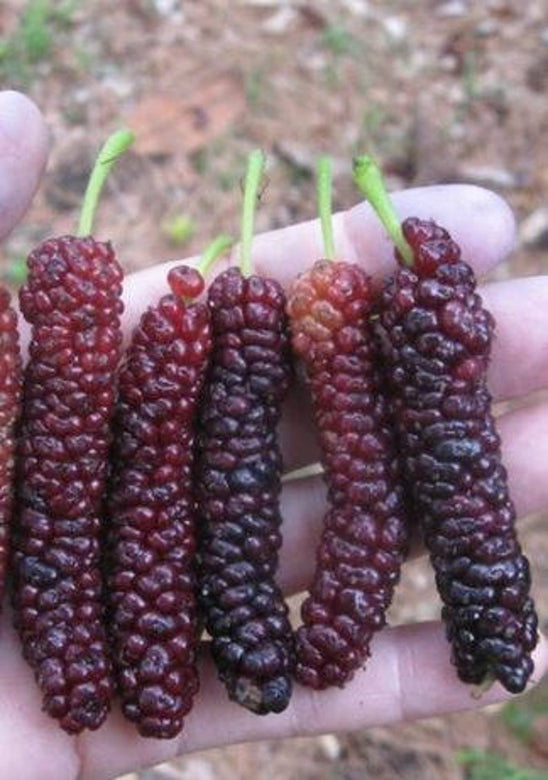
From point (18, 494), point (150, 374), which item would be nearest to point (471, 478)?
point (150, 374)

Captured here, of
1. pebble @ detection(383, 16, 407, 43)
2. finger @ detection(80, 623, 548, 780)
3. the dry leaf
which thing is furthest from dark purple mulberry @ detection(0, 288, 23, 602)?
pebble @ detection(383, 16, 407, 43)

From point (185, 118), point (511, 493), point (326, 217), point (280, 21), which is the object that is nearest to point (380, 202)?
point (326, 217)

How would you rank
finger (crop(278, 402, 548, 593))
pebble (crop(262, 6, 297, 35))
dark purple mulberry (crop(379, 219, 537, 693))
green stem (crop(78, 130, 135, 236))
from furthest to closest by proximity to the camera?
pebble (crop(262, 6, 297, 35))
finger (crop(278, 402, 548, 593))
green stem (crop(78, 130, 135, 236))
dark purple mulberry (crop(379, 219, 537, 693))

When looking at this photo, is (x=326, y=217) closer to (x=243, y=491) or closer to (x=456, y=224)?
(x=456, y=224)

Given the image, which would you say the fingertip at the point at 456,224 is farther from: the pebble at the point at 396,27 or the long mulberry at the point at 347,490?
the pebble at the point at 396,27

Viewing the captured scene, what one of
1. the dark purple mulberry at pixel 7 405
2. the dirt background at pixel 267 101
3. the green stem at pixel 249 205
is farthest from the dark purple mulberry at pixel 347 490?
the dirt background at pixel 267 101

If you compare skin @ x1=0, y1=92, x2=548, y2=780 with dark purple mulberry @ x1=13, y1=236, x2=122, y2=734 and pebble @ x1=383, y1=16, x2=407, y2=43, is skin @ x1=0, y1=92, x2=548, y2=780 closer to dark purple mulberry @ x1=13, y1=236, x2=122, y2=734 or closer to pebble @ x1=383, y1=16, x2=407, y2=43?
dark purple mulberry @ x1=13, y1=236, x2=122, y2=734
